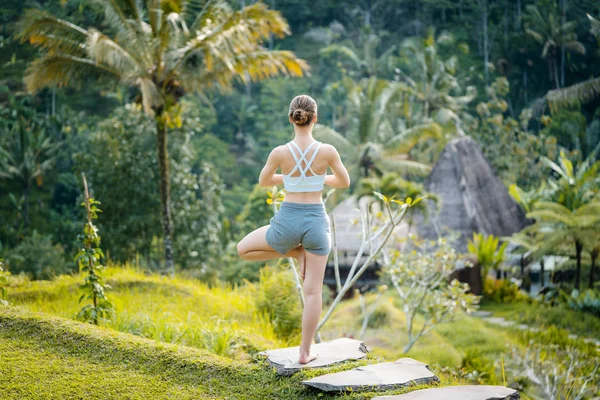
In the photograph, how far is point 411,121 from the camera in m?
27.8

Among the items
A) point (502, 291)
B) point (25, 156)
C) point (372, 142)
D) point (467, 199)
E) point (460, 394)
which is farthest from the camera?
point (372, 142)

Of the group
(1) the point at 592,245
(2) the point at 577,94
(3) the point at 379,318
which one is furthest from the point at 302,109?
(2) the point at 577,94

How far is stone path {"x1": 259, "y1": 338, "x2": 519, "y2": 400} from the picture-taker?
13.1 feet

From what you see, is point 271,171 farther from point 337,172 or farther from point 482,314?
point 482,314

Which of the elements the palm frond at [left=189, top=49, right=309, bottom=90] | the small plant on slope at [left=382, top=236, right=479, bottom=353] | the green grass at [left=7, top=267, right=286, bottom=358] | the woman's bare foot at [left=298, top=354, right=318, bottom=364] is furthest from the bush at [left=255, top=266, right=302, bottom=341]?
the palm frond at [left=189, top=49, right=309, bottom=90]

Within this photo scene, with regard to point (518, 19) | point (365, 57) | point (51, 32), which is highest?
point (518, 19)

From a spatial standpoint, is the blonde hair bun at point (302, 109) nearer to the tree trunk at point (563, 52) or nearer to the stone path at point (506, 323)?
the stone path at point (506, 323)

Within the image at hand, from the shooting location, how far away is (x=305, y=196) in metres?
4.29

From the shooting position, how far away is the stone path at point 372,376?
3.98 meters

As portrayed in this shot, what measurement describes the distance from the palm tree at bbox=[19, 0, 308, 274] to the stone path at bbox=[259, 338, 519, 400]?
286 inches

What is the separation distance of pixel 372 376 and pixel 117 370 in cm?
176

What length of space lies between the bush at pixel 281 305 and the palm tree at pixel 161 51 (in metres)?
4.26

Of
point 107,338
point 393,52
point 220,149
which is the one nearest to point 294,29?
point 393,52

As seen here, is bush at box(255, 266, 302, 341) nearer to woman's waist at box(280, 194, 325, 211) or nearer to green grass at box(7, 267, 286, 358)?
green grass at box(7, 267, 286, 358)
